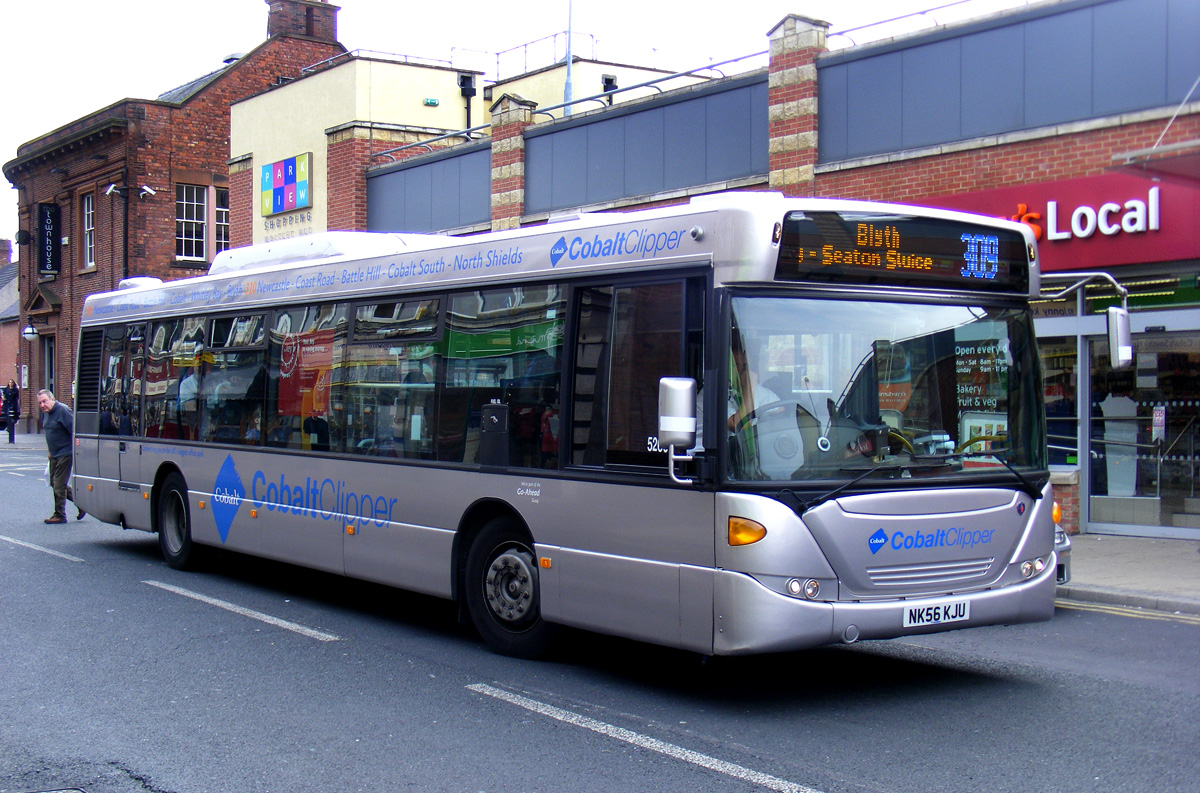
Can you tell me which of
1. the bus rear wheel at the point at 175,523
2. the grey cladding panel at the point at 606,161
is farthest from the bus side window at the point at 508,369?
the grey cladding panel at the point at 606,161

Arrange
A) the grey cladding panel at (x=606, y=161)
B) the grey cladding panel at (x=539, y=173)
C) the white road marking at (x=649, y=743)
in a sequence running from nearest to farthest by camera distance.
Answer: the white road marking at (x=649, y=743), the grey cladding panel at (x=606, y=161), the grey cladding panel at (x=539, y=173)

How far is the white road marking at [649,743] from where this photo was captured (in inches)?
198

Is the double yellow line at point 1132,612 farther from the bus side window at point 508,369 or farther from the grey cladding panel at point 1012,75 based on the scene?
the grey cladding panel at point 1012,75

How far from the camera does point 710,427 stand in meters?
6.01

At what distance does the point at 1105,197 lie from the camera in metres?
12.6


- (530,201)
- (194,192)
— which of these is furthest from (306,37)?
(530,201)

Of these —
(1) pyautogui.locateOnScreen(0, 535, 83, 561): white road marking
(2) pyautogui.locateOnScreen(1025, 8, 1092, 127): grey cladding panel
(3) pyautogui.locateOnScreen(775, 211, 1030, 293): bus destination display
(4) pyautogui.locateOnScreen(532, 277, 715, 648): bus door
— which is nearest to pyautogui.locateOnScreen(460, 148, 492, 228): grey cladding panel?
(1) pyautogui.locateOnScreen(0, 535, 83, 561): white road marking

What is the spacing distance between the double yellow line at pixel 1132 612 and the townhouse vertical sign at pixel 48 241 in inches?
1527

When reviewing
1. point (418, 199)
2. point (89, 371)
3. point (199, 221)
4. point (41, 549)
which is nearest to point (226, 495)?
point (41, 549)

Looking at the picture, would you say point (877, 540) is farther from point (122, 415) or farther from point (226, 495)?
point (122, 415)

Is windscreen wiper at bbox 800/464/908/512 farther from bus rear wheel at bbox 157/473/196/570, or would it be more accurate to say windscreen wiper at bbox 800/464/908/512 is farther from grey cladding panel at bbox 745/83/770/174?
grey cladding panel at bbox 745/83/770/174

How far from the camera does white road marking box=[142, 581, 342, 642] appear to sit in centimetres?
838

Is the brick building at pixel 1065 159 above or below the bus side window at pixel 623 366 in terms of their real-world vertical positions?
above

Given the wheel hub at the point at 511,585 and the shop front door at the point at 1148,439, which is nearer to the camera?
the wheel hub at the point at 511,585
